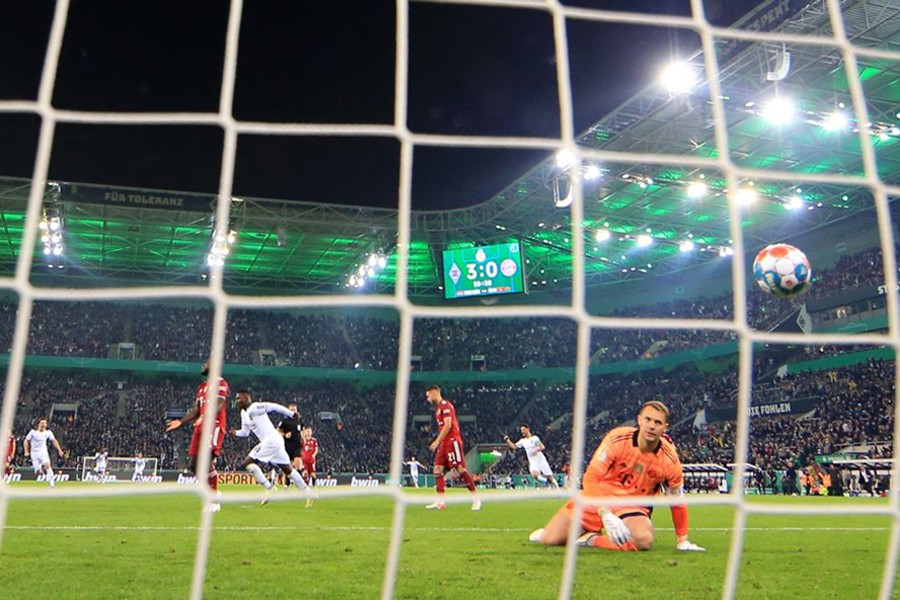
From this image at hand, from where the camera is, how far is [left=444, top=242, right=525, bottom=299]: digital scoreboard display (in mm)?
20672

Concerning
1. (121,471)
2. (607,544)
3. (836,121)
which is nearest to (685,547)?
(607,544)

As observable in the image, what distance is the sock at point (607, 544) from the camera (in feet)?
16.5

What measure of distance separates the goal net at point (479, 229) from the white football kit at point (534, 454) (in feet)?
5.08

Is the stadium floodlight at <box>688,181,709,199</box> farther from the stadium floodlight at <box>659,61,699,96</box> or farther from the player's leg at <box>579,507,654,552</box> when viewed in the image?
the player's leg at <box>579,507,654,552</box>

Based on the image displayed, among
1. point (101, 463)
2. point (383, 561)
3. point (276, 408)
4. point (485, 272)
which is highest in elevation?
point (485, 272)

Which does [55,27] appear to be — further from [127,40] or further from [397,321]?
[397,321]

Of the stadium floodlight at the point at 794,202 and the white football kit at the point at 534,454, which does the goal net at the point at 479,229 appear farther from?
the white football kit at the point at 534,454

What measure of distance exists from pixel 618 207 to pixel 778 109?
8369 millimetres

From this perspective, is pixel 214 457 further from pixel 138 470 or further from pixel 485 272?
pixel 138 470

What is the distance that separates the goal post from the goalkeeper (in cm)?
2085

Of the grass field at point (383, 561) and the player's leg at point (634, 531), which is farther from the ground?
the player's leg at point (634, 531)

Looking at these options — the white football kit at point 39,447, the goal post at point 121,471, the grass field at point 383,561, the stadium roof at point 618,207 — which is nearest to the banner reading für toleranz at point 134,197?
the stadium roof at point 618,207

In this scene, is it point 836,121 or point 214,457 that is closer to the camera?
point 214,457

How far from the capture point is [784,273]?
662 cm
